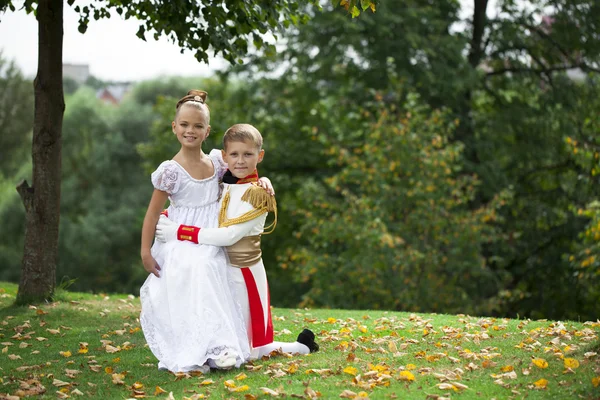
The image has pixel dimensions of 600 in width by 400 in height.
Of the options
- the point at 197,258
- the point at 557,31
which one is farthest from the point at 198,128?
the point at 557,31

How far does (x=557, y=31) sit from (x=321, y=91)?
20.2 ft

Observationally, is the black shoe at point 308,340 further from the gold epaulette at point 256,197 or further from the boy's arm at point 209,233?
the gold epaulette at point 256,197

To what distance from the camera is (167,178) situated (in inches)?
238

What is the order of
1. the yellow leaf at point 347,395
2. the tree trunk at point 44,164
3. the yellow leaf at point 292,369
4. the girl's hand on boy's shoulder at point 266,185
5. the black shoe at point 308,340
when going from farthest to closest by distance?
the tree trunk at point 44,164 < the black shoe at point 308,340 < the girl's hand on boy's shoulder at point 266,185 < the yellow leaf at point 292,369 < the yellow leaf at point 347,395

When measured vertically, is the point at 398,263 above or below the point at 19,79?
below

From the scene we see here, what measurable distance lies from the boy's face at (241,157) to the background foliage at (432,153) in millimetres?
7941

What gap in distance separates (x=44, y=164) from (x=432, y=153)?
28.9 feet

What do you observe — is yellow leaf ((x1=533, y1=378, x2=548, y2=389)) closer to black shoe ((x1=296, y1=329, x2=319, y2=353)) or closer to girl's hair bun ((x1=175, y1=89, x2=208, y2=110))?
black shoe ((x1=296, y1=329, x2=319, y2=353))

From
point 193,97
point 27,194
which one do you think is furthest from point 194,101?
point 27,194

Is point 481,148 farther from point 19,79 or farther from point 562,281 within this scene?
point 19,79

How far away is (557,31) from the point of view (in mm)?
19922

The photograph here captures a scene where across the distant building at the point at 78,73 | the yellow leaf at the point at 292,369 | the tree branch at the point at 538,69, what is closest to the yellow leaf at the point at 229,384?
the yellow leaf at the point at 292,369

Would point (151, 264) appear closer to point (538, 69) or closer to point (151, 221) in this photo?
point (151, 221)

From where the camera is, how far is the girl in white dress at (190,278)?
233 inches
